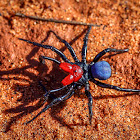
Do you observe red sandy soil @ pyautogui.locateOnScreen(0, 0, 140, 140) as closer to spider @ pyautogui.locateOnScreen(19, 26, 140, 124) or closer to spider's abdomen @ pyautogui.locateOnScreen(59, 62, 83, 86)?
spider @ pyautogui.locateOnScreen(19, 26, 140, 124)

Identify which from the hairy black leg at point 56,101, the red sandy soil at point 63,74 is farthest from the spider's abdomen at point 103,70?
the hairy black leg at point 56,101

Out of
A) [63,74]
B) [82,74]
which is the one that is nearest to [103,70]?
[82,74]

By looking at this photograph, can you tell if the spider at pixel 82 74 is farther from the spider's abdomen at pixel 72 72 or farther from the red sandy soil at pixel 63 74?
the red sandy soil at pixel 63 74

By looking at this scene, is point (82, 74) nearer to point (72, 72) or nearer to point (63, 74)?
point (72, 72)

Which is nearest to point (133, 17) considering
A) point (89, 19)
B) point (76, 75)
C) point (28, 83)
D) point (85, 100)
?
point (89, 19)

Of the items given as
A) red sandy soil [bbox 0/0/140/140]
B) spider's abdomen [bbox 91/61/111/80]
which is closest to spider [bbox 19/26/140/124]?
spider's abdomen [bbox 91/61/111/80]

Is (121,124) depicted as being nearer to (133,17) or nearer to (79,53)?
(79,53)
